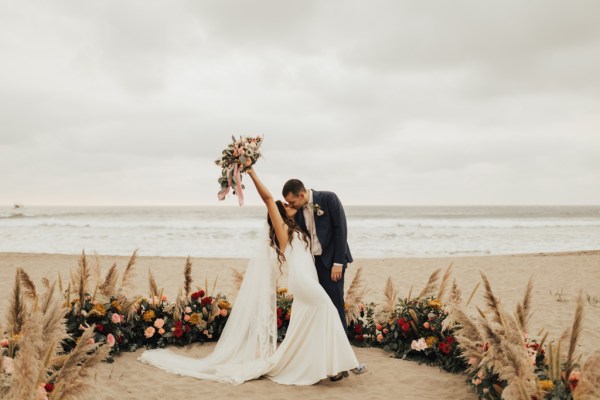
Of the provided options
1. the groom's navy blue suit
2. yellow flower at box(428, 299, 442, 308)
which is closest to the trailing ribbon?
the groom's navy blue suit

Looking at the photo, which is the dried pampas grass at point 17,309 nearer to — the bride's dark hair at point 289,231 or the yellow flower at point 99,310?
the yellow flower at point 99,310

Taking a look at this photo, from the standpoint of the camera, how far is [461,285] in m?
11.9

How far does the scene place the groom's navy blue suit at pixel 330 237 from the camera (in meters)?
5.22

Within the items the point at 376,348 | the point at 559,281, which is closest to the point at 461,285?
the point at 559,281

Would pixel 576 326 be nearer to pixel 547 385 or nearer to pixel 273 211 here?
pixel 547 385

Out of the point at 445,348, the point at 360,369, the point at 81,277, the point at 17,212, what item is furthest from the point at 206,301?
the point at 17,212

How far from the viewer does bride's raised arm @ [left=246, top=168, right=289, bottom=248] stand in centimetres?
495

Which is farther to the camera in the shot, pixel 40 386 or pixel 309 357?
pixel 309 357

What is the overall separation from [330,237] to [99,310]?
119 inches

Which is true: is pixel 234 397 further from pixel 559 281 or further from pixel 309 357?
pixel 559 281

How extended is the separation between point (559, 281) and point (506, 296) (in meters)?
2.35

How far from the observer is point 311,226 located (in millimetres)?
5359

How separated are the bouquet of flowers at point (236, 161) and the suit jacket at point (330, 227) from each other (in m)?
0.91

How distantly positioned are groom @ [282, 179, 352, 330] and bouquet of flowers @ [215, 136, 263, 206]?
0.62m
